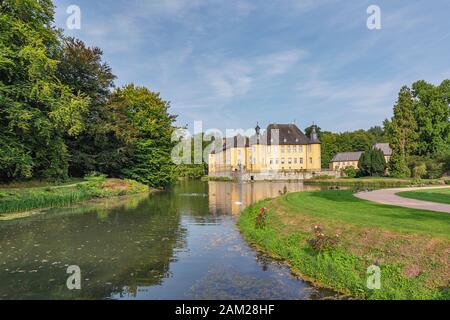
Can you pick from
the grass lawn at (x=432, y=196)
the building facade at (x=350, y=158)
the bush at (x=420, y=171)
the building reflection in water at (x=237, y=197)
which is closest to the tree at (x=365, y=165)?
the bush at (x=420, y=171)

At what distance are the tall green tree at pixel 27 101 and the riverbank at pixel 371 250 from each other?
17770 millimetres

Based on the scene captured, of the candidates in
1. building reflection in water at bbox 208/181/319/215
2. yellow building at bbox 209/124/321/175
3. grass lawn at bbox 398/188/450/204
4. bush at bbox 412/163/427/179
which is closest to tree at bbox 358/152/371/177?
bush at bbox 412/163/427/179

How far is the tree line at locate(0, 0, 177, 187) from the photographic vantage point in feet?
77.6

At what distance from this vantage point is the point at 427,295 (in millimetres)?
7008

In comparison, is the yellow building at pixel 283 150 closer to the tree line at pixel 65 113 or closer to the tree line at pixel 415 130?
the tree line at pixel 415 130

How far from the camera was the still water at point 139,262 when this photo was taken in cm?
815

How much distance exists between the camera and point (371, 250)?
9.61 m

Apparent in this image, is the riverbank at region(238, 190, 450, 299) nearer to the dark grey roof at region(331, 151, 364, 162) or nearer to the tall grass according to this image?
the tall grass

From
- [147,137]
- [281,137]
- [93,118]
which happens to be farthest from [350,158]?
[93,118]

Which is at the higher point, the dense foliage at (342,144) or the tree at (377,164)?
the dense foliage at (342,144)

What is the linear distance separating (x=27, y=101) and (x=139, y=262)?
2051cm

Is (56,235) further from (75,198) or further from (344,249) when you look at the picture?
(75,198)
